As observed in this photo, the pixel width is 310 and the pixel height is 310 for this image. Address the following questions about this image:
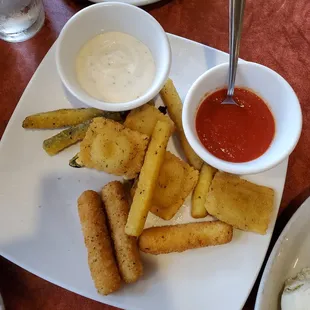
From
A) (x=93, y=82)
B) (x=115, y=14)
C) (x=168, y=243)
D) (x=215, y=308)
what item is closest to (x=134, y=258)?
(x=168, y=243)

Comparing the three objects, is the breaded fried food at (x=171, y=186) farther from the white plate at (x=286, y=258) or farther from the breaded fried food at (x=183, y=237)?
the white plate at (x=286, y=258)

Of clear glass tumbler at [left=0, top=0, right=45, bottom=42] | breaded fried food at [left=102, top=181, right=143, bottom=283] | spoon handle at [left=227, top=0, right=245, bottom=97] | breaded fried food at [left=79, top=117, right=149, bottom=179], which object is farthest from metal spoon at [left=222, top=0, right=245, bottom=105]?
clear glass tumbler at [left=0, top=0, right=45, bottom=42]

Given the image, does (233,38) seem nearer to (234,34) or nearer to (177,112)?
(234,34)

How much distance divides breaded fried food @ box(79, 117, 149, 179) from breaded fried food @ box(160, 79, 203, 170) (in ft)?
0.34

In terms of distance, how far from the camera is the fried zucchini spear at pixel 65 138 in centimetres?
119

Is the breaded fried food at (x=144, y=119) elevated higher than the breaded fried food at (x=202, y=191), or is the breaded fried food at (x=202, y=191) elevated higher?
the breaded fried food at (x=144, y=119)

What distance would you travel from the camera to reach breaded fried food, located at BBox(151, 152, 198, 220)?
113 centimetres

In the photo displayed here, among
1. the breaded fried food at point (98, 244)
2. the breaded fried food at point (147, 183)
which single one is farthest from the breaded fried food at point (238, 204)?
the breaded fried food at point (98, 244)

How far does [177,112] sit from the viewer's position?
1203 millimetres

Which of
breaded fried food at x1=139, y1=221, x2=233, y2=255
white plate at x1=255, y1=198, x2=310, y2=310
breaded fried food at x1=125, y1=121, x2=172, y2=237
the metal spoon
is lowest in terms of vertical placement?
white plate at x1=255, y1=198, x2=310, y2=310

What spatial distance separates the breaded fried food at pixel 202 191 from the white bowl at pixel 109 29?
219 millimetres

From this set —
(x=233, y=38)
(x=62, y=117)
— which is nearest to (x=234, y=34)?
(x=233, y=38)

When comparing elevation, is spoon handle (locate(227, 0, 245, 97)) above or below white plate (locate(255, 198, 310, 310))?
above

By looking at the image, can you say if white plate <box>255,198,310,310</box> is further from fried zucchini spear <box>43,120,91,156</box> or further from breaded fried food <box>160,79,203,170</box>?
fried zucchini spear <box>43,120,91,156</box>
